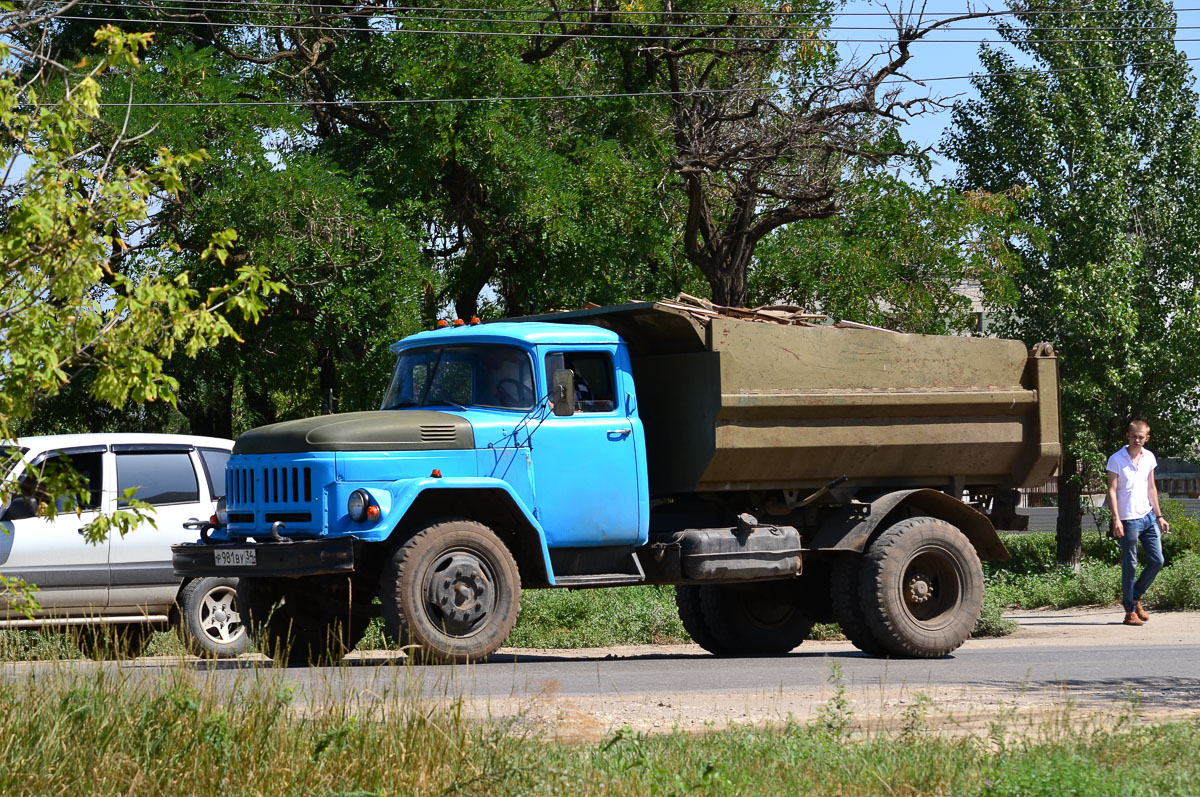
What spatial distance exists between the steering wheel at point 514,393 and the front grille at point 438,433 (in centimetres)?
60

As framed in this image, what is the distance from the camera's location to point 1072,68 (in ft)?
91.7

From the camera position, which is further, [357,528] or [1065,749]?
[357,528]

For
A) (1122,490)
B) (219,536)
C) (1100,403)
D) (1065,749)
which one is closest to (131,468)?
(219,536)

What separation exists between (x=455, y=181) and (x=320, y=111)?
2344mm

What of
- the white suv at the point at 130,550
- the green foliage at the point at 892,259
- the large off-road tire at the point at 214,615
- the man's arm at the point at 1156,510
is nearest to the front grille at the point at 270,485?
the white suv at the point at 130,550

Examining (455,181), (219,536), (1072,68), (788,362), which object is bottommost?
(219,536)

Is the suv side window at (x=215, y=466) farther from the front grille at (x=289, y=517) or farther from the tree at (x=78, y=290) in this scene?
the tree at (x=78, y=290)

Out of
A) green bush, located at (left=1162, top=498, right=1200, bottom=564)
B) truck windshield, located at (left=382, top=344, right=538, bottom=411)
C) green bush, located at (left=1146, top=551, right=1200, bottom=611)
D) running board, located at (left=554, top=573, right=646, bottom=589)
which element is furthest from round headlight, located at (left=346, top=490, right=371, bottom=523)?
green bush, located at (left=1162, top=498, right=1200, bottom=564)

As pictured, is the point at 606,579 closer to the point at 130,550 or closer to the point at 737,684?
the point at 737,684

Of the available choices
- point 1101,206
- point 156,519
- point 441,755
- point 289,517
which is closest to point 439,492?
point 289,517

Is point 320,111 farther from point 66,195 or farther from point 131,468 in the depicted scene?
point 66,195

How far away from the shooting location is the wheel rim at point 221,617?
12.1 m

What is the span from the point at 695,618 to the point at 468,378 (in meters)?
3.54

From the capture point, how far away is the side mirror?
36.0 feet
